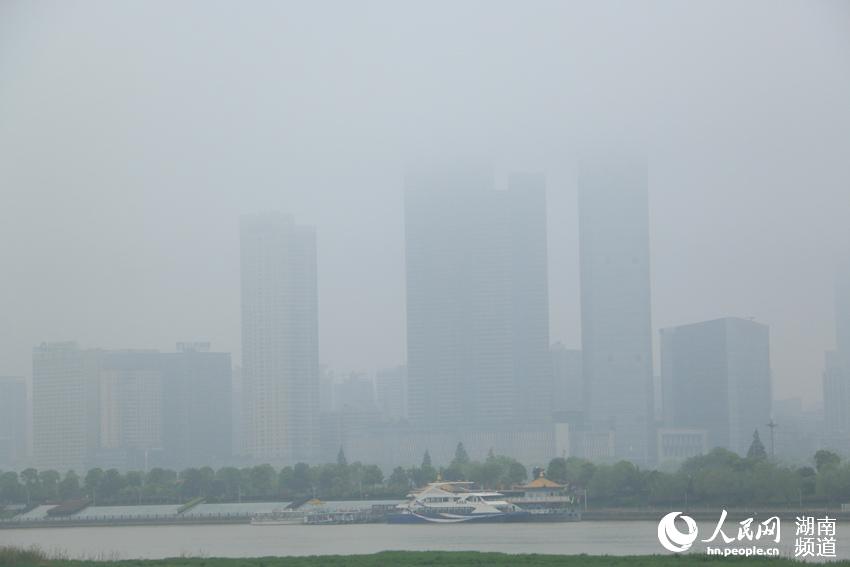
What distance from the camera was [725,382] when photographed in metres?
84.9

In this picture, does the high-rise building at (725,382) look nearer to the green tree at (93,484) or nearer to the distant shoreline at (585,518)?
the green tree at (93,484)

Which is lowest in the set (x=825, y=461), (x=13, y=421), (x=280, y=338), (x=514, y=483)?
(x=514, y=483)

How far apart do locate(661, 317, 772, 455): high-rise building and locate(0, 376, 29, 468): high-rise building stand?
40.6 m

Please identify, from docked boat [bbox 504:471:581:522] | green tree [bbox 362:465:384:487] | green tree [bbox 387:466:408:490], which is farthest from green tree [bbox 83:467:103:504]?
docked boat [bbox 504:471:581:522]

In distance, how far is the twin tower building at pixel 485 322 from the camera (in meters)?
89.3

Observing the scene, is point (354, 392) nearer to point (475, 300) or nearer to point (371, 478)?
point (475, 300)

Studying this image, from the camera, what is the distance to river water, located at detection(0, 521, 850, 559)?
25.1 meters

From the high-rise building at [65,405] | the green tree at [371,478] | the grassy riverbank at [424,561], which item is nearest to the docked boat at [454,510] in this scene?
the green tree at [371,478]

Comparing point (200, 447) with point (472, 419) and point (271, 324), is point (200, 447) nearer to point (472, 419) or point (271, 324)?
point (271, 324)

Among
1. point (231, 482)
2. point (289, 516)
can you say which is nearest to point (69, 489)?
point (231, 482)

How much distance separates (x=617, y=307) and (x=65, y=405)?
3595 cm

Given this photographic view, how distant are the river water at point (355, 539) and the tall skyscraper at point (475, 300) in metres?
52.0

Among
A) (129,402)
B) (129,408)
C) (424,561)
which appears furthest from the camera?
(129,402)

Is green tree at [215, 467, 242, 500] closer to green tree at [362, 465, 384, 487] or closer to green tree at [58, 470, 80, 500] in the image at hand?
green tree at [362, 465, 384, 487]
